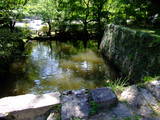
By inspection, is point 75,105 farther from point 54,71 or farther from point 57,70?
point 57,70

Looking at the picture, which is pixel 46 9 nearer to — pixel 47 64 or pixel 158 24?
pixel 47 64

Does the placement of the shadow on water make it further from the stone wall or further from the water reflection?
the stone wall

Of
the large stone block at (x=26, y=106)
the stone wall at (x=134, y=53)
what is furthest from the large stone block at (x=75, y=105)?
the stone wall at (x=134, y=53)

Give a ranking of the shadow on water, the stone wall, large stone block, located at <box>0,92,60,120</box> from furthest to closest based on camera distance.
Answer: the shadow on water, the stone wall, large stone block, located at <box>0,92,60,120</box>

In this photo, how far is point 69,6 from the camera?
14.4m

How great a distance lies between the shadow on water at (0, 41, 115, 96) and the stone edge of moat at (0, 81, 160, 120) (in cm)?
329

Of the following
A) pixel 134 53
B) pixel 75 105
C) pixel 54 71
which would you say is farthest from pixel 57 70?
pixel 75 105

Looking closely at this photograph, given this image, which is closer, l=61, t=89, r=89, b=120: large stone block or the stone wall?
l=61, t=89, r=89, b=120: large stone block

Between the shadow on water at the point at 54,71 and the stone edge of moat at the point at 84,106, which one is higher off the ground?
the stone edge of moat at the point at 84,106

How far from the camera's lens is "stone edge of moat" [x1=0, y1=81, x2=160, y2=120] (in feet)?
7.63

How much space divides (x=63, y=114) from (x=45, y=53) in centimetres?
828

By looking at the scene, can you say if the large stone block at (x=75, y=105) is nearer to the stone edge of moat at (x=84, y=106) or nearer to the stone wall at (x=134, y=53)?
the stone edge of moat at (x=84, y=106)

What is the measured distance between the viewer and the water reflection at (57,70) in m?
6.30

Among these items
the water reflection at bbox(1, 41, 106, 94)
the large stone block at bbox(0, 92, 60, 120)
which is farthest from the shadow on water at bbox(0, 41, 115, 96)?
the large stone block at bbox(0, 92, 60, 120)
